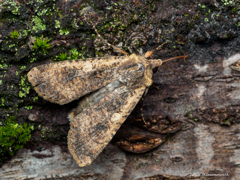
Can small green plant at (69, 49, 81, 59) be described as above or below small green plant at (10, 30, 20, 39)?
below

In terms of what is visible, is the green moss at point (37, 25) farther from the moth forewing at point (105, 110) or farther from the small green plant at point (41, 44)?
the moth forewing at point (105, 110)

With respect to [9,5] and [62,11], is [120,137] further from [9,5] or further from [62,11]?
[9,5]

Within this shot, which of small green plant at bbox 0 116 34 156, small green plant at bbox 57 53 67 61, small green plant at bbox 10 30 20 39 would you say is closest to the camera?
A: small green plant at bbox 0 116 34 156

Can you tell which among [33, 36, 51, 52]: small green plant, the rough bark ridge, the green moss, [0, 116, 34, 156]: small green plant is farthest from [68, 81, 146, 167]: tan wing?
the green moss

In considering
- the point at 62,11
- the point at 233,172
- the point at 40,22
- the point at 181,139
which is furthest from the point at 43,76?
the point at 233,172

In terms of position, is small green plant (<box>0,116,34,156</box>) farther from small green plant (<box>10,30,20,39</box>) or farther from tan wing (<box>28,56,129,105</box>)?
small green plant (<box>10,30,20,39</box>)

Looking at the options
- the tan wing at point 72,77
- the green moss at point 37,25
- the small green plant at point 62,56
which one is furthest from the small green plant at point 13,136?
the green moss at point 37,25

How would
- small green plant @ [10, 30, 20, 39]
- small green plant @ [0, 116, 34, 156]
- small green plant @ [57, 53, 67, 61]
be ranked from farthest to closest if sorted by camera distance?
1. small green plant @ [57, 53, 67, 61]
2. small green plant @ [10, 30, 20, 39]
3. small green plant @ [0, 116, 34, 156]

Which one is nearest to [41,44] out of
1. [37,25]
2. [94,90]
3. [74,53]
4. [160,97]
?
[37,25]
